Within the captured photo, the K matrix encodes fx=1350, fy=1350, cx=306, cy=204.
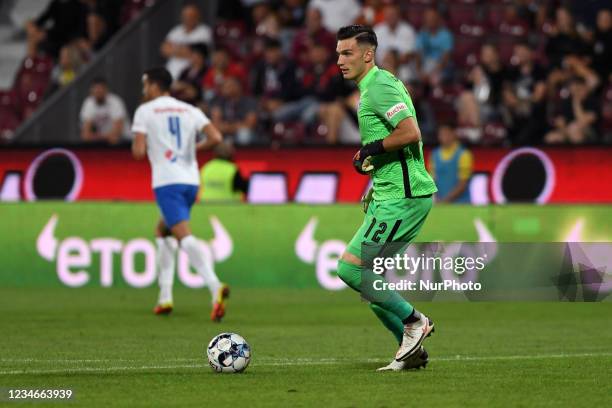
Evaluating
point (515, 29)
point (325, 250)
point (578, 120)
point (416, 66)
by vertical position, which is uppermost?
point (515, 29)

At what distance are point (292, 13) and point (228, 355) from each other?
1347cm

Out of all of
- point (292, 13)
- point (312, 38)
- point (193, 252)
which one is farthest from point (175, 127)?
point (292, 13)

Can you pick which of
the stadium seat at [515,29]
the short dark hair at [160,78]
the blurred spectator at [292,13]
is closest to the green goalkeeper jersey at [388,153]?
the short dark hair at [160,78]

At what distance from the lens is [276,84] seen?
20141mm

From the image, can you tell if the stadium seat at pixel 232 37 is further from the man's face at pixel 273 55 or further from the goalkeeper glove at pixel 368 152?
the goalkeeper glove at pixel 368 152

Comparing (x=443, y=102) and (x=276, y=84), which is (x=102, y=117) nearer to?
(x=276, y=84)

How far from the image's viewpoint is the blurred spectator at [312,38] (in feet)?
66.9

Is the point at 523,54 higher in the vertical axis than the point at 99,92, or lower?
higher

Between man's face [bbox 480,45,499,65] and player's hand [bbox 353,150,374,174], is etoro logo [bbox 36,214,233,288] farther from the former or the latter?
player's hand [bbox 353,150,374,174]

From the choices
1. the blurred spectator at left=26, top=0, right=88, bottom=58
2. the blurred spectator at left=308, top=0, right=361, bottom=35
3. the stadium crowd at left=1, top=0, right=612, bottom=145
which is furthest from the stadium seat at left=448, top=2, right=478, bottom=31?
the blurred spectator at left=26, top=0, right=88, bottom=58

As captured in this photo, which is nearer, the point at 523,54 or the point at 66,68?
the point at 523,54

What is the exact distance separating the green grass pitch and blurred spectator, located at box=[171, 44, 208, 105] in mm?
4504

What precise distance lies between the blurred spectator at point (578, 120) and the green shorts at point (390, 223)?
9954 mm

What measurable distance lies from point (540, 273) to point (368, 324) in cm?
308
